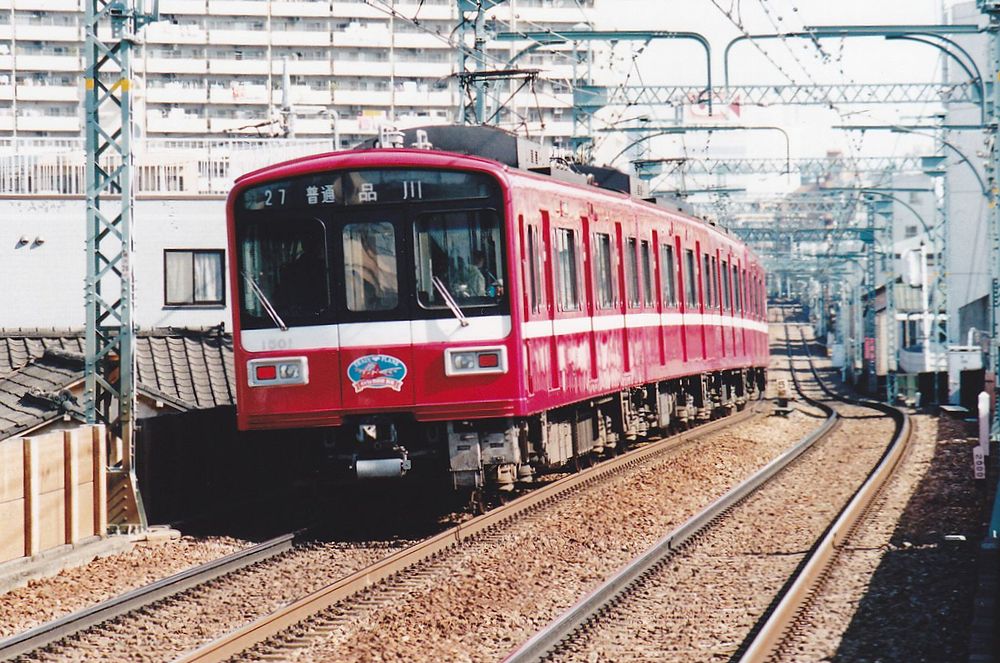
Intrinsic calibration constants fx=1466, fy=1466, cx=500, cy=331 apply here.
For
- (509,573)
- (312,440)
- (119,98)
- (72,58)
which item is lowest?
(509,573)

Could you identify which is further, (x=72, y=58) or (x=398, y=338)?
(x=72, y=58)

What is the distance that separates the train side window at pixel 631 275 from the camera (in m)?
15.6

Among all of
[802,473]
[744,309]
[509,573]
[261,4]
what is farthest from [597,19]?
[509,573]

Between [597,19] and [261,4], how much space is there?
1949cm

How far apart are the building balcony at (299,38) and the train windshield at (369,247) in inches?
2879

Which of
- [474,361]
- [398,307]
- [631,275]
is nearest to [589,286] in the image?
[631,275]

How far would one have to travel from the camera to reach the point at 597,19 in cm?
8612

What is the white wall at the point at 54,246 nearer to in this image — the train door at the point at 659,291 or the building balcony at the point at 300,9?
the train door at the point at 659,291

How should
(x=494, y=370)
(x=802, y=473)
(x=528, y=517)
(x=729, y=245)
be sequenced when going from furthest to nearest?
(x=729, y=245) < (x=802, y=473) < (x=528, y=517) < (x=494, y=370)

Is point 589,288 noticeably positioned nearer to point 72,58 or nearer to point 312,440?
point 312,440

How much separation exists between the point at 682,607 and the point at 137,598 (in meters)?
3.38

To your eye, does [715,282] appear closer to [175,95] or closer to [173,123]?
[173,123]

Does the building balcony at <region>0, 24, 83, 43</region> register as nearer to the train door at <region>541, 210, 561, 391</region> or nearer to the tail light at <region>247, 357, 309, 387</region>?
the train door at <region>541, 210, 561, 391</region>

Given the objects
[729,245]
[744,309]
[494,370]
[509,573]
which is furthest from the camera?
[744,309]
